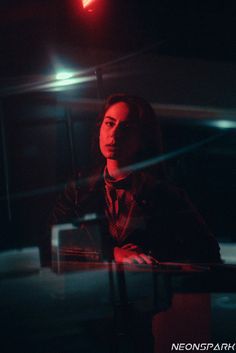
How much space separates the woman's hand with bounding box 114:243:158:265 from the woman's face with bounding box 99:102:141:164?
0.36 meters

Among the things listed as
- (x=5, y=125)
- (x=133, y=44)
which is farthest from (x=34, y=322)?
(x=133, y=44)

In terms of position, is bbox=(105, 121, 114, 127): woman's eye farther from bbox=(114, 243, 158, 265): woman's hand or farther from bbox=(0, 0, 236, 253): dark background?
bbox=(114, 243, 158, 265): woman's hand

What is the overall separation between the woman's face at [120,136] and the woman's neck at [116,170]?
0.06ft

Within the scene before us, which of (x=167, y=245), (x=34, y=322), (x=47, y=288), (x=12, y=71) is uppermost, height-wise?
(x=12, y=71)

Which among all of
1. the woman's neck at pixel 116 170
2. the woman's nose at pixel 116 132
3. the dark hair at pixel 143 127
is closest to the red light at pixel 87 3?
the dark hair at pixel 143 127

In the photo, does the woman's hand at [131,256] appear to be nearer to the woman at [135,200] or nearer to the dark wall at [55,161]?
the woman at [135,200]

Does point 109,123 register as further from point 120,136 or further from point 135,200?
point 135,200

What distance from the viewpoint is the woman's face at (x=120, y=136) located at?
165 cm

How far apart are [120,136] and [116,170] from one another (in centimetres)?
15

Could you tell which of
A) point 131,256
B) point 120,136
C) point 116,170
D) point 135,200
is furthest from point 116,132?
point 131,256

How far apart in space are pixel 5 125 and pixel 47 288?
2.18 feet

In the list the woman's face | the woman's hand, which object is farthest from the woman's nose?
the woman's hand

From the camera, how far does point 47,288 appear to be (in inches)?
62.3

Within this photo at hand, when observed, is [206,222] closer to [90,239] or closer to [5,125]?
[90,239]
